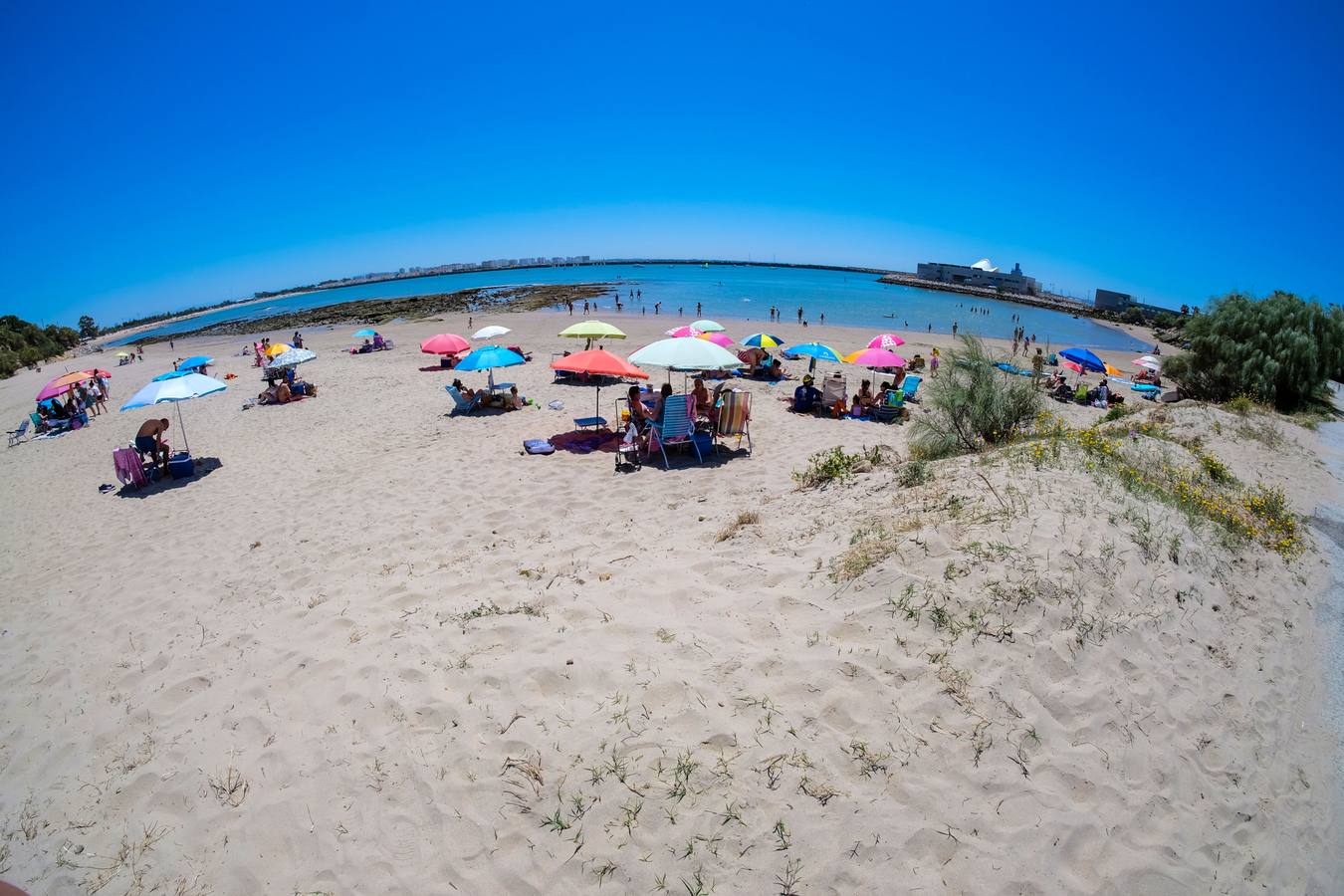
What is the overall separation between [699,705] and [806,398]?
9588 millimetres

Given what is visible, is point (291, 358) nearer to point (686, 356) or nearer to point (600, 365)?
point (600, 365)

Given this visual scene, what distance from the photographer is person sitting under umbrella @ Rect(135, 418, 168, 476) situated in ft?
28.6

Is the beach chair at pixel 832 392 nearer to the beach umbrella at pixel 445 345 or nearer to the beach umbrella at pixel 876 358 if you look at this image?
the beach umbrella at pixel 876 358

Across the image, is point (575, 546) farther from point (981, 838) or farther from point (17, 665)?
point (17, 665)

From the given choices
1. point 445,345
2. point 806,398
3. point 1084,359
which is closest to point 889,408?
point 806,398

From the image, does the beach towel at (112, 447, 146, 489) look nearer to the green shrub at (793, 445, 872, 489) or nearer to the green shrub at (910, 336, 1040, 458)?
the green shrub at (793, 445, 872, 489)

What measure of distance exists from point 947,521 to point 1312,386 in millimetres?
14606

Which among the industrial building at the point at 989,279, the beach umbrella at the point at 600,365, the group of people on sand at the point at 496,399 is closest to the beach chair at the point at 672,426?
the beach umbrella at the point at 600,365

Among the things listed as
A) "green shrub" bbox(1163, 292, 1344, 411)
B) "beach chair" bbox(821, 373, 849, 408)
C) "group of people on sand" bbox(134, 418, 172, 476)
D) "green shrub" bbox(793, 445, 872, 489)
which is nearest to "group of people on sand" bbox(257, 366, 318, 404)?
"group of people on sand" bbox(134, 418, 172, 476)

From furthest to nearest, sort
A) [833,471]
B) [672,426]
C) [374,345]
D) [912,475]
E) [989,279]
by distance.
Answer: [989,279] < [374,345] < [672,426] < [833,471] < [912,475]

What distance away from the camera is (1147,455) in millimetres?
6285

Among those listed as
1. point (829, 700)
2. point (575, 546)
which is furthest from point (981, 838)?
point (575, 546)

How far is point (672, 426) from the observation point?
27.3 feet

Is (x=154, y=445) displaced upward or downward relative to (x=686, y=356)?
downward
